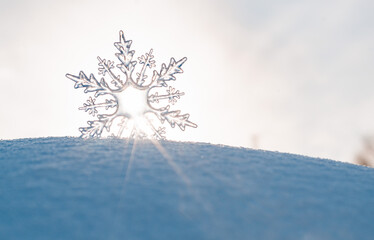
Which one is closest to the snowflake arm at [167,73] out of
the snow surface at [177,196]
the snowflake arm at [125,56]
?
the snowflake arm at [125,56]

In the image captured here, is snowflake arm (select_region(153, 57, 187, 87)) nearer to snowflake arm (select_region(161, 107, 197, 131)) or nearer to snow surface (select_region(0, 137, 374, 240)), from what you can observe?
snowflake arm (select_region(161, 107, 197, 131))

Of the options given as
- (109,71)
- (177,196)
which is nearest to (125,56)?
(109,71)

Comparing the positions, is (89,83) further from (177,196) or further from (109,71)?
(177,196)

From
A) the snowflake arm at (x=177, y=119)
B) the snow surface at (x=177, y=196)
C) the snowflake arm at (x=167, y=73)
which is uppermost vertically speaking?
the snowflake arm at (x=167, y=73)

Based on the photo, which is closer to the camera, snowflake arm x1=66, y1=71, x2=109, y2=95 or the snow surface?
the snow surface

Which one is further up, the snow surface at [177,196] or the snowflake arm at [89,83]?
the snowflake arm at [89,83]

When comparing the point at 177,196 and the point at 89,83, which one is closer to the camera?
the point at 177,196

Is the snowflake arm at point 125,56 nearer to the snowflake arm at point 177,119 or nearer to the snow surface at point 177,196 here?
the snowflake arm at point 177,119

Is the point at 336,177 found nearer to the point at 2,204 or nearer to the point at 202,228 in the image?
the point at 202,228

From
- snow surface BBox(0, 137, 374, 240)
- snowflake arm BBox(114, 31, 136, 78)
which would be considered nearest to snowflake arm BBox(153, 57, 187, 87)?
snowflake arm BBox(114, 31, 136, 78)
